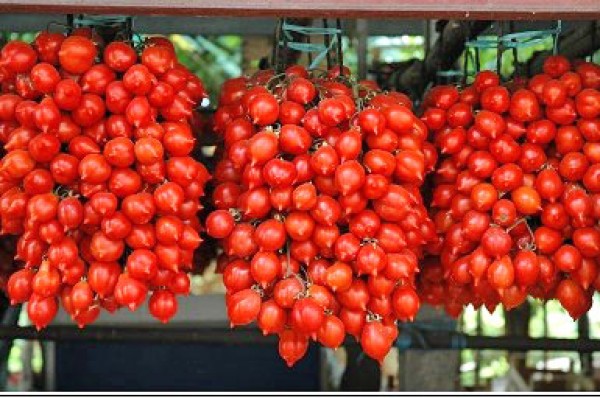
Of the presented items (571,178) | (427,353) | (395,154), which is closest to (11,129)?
(395,154)

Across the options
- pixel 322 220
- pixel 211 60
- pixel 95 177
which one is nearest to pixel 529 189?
pixel 322 220

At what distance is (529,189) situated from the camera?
2.38 metres

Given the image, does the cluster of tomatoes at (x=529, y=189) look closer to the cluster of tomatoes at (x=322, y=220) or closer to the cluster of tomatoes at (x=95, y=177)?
the cluster of tomatoes at (x=322, y=220)

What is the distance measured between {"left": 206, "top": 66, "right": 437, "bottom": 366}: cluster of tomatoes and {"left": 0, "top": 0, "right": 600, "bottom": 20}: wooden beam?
0.37 m

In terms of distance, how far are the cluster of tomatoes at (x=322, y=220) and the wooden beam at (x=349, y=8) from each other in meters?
0.37

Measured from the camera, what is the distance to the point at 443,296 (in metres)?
2.87

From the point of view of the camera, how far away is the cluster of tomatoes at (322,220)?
2.21 metres

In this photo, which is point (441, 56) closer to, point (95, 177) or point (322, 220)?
point (322, 220)

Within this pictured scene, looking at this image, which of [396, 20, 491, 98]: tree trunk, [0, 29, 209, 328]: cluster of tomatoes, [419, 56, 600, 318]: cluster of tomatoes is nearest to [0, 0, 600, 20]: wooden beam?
[0, 29, 209, 328]: cluster of tomatoes

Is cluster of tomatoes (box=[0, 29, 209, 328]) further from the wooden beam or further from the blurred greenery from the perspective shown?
the blurred greenery

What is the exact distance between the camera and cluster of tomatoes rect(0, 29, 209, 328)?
7.28 ft

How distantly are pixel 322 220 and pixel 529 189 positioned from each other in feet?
1.93

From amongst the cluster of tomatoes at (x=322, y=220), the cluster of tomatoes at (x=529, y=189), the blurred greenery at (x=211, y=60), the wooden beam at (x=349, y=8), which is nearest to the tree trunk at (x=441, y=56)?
the cluster of tomatoes at (x=529, y=189)

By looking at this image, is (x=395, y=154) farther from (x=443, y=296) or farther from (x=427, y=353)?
(x=427, y=353)
